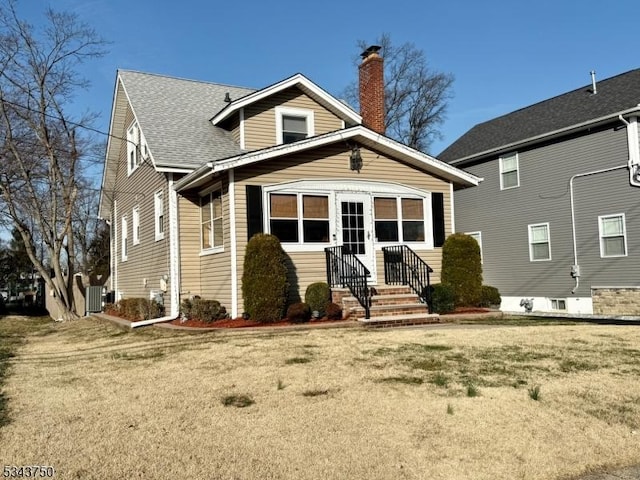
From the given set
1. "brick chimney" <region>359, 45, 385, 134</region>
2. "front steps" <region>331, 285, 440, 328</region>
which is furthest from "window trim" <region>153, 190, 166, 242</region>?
"brick chimney" <region>359, 45, 385, 134</region>

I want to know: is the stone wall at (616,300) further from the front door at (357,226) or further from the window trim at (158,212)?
the window trim at (158,212)

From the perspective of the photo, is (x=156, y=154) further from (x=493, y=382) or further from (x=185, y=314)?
(x=493, y=382)

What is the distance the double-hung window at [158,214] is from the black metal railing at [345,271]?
4.90 meters

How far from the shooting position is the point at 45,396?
563cm

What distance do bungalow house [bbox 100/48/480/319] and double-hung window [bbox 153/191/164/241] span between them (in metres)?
0.04

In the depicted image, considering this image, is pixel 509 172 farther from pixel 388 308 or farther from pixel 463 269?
pixel 388 308

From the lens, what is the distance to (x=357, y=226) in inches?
542

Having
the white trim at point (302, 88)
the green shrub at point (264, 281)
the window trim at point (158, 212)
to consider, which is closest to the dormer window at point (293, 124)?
the white trim at point (302, 88)

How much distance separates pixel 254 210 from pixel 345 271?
249 cm

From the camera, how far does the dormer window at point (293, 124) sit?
603 inches

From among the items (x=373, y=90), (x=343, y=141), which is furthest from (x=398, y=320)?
(x=373, y=90)

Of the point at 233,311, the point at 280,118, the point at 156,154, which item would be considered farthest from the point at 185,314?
the point at 280,118

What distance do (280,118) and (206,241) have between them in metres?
3.99

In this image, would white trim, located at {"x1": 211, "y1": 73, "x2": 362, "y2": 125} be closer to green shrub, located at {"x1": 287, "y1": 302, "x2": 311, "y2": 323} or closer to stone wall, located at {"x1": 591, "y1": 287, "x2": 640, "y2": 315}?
green shrub, located at {"x1": 287, "y1": 302, "x2": 311, "y2": 323}
